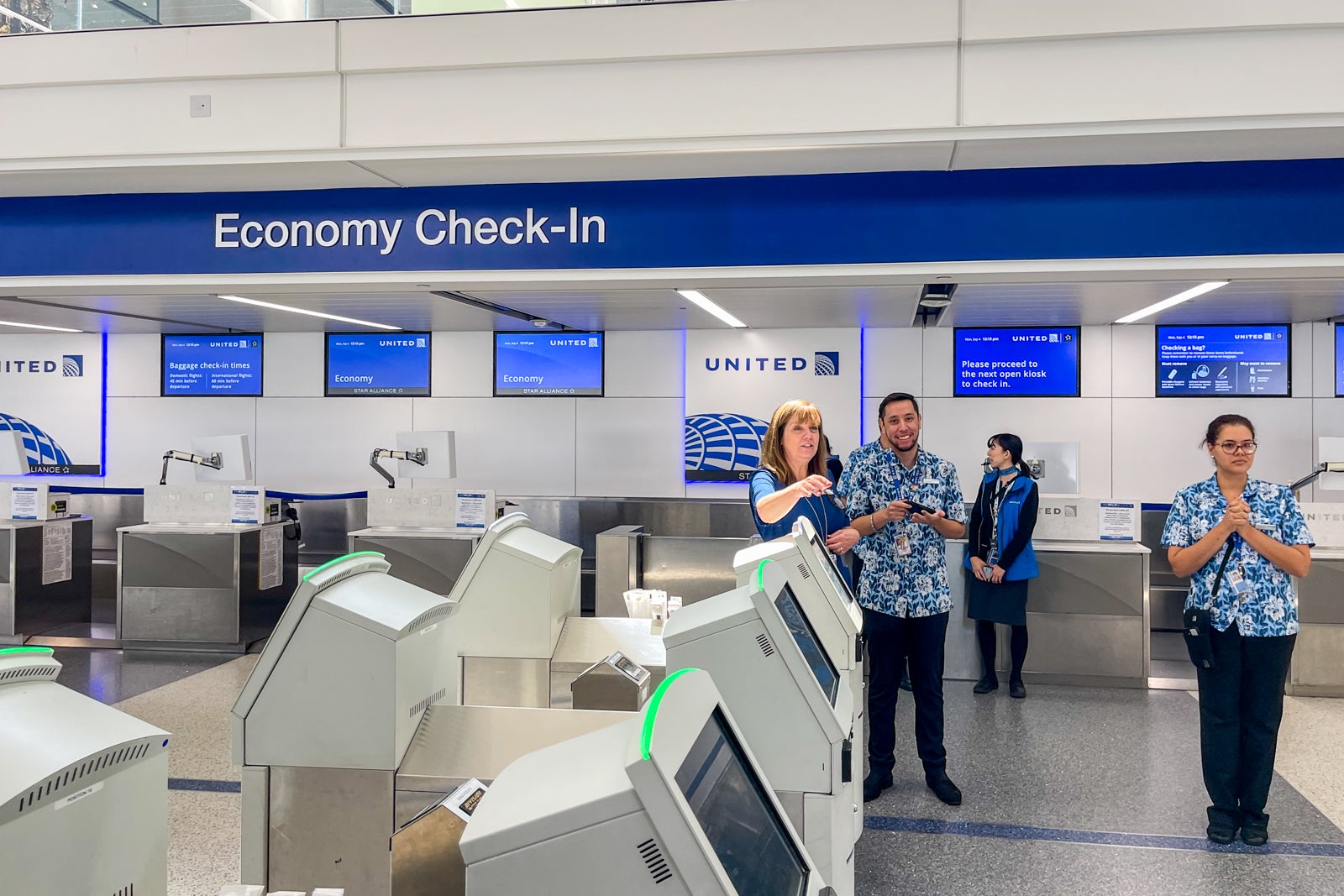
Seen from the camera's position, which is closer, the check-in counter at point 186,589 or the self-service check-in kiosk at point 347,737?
the self-service check-in kiosk at point 347,737

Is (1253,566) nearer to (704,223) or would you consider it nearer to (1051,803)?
(1051,803)

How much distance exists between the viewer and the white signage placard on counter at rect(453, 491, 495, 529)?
6.86 metres

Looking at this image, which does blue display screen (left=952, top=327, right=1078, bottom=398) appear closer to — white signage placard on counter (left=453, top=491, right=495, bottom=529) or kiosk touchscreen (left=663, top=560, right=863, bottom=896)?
white signage placard on counter (left=453, top=491, right=495, bottom=529)

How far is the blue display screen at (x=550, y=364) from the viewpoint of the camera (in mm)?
8000

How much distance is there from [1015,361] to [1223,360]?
1.50m

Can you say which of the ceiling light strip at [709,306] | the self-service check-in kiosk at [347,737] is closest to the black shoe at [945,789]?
the self-service check-in kiosk at [347,737]

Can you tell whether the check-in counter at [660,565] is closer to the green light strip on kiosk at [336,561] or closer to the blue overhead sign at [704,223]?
the blue overhead sign at [704,223]

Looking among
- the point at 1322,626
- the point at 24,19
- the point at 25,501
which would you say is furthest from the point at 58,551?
the point at 1322,626

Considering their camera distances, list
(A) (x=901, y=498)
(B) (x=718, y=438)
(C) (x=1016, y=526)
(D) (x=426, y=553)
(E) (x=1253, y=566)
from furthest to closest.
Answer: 1. (B) (x=718, y=438)
2. (D) (x=426, y=553)
3. (C) (x=1016, y=526)
4. (A) (x=901, y=498)
5. (E) (x=1253, y=566)

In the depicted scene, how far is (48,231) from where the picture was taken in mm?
2943

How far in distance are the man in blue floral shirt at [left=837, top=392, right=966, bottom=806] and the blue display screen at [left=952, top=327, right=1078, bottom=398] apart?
3816 mm

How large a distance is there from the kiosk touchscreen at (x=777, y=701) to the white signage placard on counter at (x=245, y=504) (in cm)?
586

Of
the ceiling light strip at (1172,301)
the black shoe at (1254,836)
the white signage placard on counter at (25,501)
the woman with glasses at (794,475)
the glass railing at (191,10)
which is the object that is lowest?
the black shoe at (1254,836)

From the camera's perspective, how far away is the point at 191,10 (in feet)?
8.79
